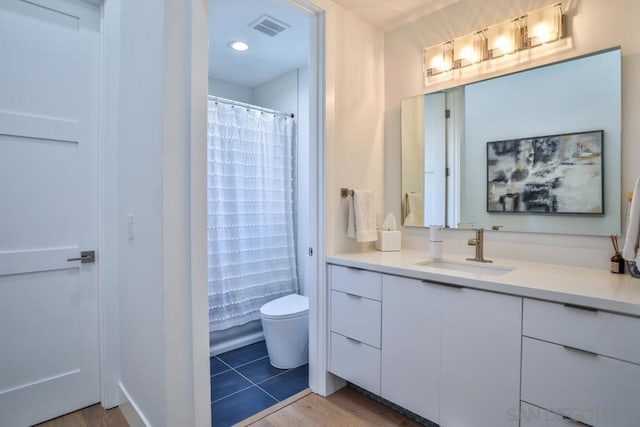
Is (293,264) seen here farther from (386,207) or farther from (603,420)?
(603,420)

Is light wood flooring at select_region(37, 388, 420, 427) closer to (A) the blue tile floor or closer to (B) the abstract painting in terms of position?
(A) the blue tile floor

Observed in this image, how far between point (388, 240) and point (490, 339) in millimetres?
941

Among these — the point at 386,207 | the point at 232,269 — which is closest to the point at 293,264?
the point at 232,269

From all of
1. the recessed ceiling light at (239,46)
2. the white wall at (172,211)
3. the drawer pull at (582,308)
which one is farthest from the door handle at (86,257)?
the drawer pull at (582,308)

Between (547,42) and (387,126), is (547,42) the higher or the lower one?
the higher one

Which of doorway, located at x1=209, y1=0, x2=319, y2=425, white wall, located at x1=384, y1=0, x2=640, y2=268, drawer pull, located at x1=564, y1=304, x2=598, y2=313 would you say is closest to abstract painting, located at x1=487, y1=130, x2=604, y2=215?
white wall, located at x1=384, y1=0, x2=640, y2=268

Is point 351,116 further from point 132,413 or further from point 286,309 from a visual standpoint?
point 132,413

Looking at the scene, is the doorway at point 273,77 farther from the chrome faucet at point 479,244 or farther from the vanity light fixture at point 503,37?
the vanity light fixture at point 503,37

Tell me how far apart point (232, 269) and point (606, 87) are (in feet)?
8.41

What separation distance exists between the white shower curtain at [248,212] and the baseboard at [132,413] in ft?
2.56

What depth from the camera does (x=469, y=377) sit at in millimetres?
1406

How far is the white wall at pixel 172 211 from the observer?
4.38 feet

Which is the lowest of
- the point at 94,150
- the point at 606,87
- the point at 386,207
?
the point at 386,207

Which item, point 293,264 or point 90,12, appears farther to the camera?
point 293,264
